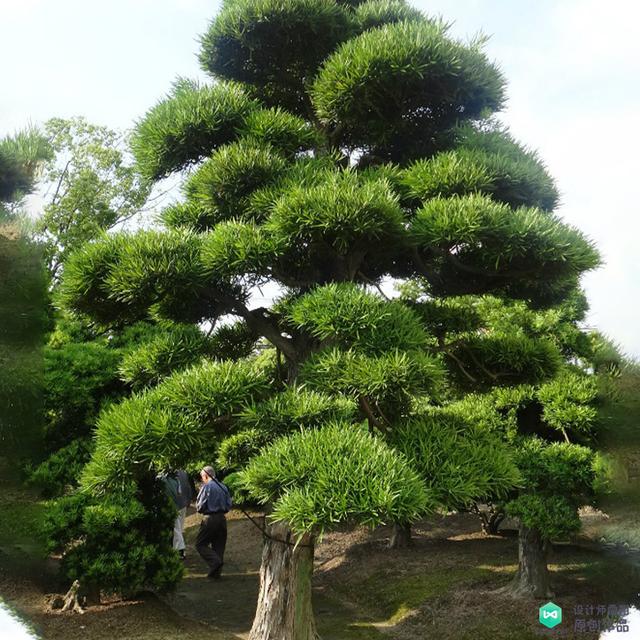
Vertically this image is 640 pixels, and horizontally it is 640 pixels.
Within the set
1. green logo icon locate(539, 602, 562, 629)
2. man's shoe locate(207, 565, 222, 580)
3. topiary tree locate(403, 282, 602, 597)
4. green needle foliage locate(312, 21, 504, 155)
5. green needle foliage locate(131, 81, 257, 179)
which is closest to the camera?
green needle foliage locate(312, 21, 504, 155)

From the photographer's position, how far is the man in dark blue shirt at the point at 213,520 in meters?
9.21

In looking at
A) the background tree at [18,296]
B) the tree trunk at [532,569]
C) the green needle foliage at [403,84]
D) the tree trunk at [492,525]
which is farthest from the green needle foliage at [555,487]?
→ the background tree at [18,296]

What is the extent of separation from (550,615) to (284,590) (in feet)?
10.3

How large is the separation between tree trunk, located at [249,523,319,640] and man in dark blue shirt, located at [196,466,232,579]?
3.93 metres

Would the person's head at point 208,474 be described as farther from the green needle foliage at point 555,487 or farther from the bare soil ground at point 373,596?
the green needle foliage at point 555,487

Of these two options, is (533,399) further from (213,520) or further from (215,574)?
(215,574)

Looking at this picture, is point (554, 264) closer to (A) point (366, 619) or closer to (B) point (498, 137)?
(B) point (498, 137)

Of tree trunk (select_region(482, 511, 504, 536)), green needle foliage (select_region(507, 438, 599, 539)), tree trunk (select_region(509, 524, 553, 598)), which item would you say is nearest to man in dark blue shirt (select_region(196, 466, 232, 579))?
tree trunk (select_region(509, 524, 553, 598))

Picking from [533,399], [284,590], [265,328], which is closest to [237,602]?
[284,590]

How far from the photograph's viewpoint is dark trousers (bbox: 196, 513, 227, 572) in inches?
363

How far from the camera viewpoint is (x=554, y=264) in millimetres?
5098

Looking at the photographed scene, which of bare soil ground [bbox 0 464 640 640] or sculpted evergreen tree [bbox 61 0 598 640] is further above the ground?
sculpted evergreen tree [bbox 61 0 598 640]

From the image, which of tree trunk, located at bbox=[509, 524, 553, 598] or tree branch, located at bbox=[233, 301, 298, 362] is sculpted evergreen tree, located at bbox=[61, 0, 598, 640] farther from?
tree trunk, located at bbox=[509, 524, 553, 598]

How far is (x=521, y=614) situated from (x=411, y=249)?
428 cm
